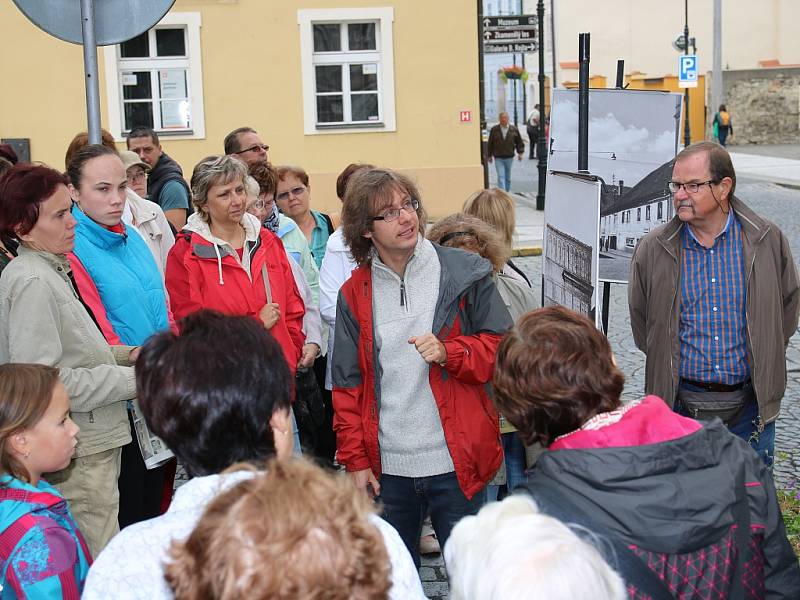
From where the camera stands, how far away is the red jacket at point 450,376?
11.6 feet

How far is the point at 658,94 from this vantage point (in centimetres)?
491

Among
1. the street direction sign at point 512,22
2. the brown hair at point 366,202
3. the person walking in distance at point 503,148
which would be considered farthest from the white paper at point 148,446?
the person walking in distance at point 503,148

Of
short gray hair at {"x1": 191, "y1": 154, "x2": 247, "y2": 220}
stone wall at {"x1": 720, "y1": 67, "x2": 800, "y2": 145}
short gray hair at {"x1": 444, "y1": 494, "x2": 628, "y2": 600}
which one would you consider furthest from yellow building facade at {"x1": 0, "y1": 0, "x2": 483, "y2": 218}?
stone wall at {"x1": 720, "y1": 67, "x2": 800, "y2": 145}

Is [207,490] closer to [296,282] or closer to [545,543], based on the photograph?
[545,543]

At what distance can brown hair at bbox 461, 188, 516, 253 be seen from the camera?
4.71m

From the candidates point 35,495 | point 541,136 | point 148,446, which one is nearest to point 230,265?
point 148,446

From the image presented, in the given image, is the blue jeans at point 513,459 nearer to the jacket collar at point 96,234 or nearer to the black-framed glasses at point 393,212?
the black-framed glasses at point 393,212

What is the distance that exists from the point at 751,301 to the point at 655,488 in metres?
2.17

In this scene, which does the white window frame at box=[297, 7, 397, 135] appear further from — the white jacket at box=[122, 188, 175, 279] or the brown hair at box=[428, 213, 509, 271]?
the brown hair at box=[428, 213, 509, 271]

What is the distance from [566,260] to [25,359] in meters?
2.04

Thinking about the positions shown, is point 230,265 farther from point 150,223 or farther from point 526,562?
point 526,562

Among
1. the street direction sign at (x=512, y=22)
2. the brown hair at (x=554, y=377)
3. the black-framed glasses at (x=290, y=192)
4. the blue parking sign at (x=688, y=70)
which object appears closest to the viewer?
the brown hair at (x=554, y=377)

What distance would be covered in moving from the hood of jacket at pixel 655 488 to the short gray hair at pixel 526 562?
11.1 inches

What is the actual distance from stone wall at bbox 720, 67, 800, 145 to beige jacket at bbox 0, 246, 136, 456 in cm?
4092
